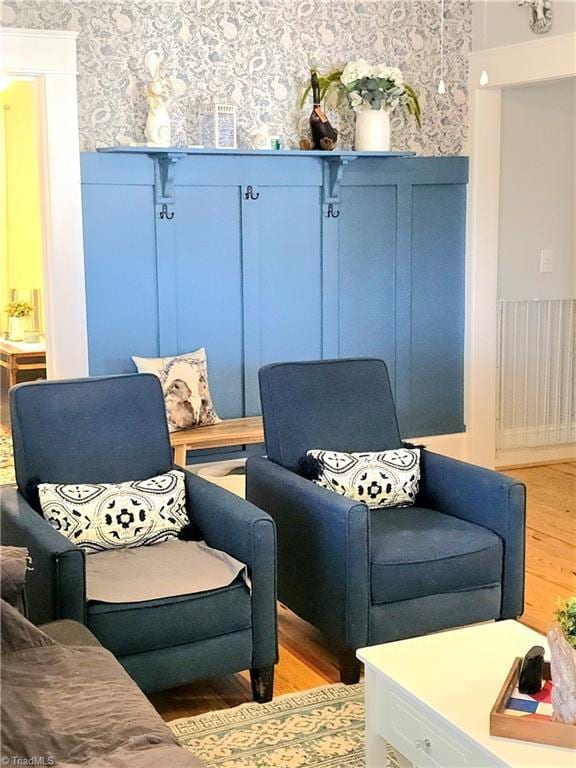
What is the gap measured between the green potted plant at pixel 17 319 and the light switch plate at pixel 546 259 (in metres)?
3.72

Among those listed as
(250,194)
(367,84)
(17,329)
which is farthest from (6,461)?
(367,84)

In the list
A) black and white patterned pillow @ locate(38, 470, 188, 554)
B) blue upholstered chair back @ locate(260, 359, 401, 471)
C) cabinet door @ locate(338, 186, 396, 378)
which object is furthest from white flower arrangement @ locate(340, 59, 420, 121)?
black and white patterned pillow @ locate(38, 470, 188, 554)

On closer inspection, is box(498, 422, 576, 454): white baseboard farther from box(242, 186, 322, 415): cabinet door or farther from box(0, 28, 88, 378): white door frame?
box(0, 28, 88, 378): white door frame

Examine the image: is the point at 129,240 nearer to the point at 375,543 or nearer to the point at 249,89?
the point at 249,89

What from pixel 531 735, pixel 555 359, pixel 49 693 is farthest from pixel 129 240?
pixel 531 735

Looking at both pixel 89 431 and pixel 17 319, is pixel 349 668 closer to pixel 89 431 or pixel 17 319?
pixel 89 431

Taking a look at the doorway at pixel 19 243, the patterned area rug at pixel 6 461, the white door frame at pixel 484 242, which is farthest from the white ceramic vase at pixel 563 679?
the doorway at pixel 19 243

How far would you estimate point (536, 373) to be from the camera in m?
5.97

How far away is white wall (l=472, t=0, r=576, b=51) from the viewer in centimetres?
496

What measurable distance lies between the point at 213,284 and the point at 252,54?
1.12m

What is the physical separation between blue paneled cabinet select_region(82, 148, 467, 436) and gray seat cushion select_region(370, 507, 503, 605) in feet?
6.17

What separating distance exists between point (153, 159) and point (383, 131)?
1179mm

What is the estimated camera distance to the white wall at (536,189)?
571 cm

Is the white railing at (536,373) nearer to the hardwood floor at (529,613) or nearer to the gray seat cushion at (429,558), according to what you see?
the hardwood floor at (529,613)
